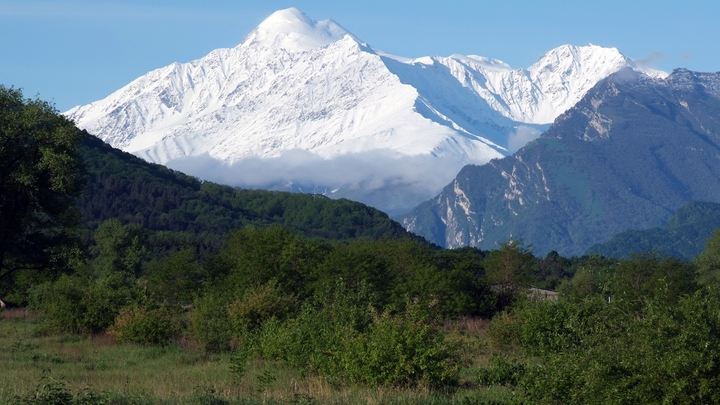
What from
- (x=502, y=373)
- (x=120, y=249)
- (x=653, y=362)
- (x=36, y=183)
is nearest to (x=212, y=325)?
(x=36, y=183)

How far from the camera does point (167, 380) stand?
68.8 feet

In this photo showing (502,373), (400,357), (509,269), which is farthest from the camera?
(509,269)

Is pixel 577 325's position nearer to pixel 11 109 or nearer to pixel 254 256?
pixel 11 109

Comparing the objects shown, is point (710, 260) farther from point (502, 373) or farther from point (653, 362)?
point (653, 362)

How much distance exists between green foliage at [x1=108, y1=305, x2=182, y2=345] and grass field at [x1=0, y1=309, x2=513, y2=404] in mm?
532

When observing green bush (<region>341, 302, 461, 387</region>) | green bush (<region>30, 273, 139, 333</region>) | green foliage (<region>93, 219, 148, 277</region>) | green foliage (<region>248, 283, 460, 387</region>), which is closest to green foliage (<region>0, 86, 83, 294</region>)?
green bush (<region>30, 273, 139, 333</region>)

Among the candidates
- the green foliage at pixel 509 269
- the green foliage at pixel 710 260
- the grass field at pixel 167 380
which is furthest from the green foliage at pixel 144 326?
the green foliage at pixel 710 260

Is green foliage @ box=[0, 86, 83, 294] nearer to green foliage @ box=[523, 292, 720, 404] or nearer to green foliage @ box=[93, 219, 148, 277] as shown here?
green foliage @ box=[523, 292, 720, 404]

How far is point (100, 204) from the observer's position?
154875 millimetres

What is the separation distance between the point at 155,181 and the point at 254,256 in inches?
5466

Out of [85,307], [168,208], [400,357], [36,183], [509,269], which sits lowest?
[85,307]

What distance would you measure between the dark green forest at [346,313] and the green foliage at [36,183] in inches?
2.3

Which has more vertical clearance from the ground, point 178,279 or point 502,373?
point 178,279

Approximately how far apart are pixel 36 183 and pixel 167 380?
13249mm
